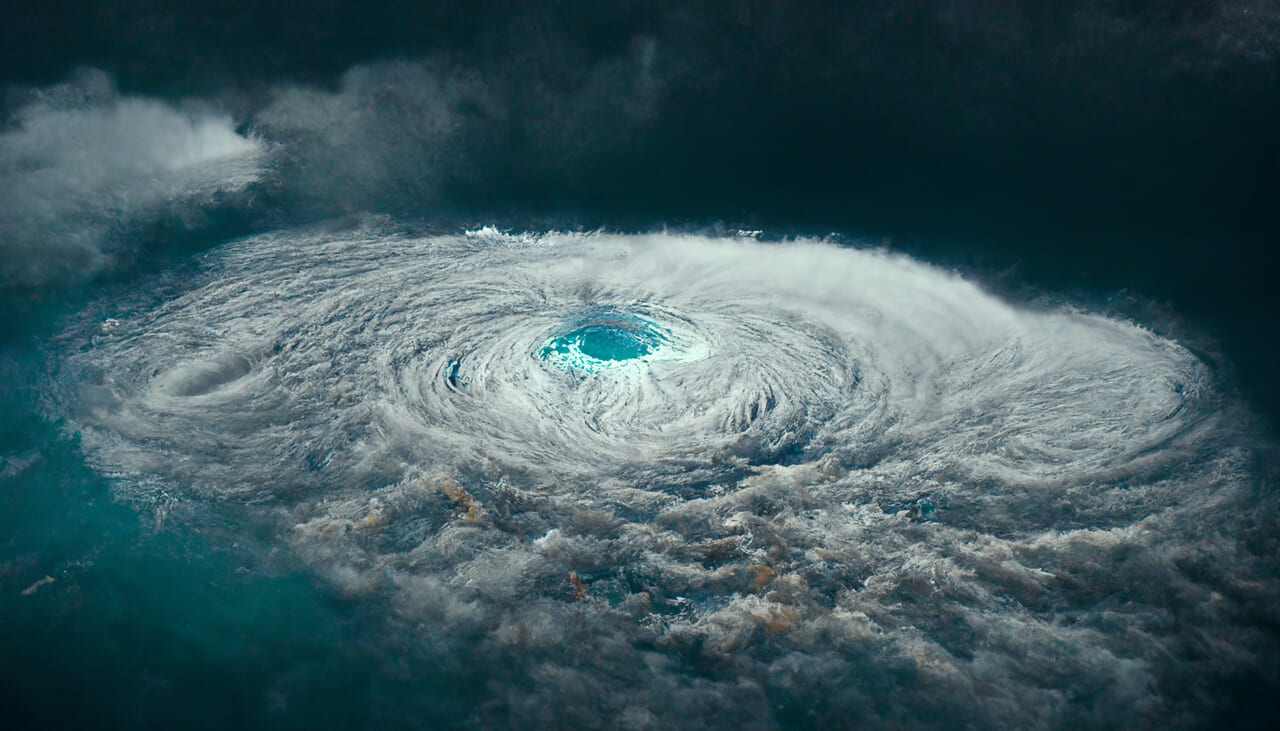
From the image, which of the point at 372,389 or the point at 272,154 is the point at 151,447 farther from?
the point at 272,154

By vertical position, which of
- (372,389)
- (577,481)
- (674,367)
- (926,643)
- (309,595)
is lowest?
(309,595)

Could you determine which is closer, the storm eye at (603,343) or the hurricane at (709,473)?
the hurricane at (709,473)

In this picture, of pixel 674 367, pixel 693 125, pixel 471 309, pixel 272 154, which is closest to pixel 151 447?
pixel 471 309

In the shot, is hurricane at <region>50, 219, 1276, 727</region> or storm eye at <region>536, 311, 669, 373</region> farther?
storm eye at <region>536, 311, 669, 373</region>

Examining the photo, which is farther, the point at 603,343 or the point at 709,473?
the point at 603,343
